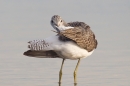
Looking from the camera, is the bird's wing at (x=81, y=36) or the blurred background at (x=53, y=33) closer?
the bird's wing at (x=81, y=36)

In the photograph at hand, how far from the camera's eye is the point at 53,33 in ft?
39.3

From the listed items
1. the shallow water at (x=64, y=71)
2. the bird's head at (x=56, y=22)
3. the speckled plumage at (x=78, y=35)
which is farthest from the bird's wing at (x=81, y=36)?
the shallow water at (x=64, y=71)

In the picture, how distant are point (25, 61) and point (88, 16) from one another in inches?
143

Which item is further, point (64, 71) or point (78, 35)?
point (64, 71)

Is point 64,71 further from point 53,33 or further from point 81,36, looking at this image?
point 53,33

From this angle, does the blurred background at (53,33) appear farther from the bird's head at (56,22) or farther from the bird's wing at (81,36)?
the bird's head at (56,22)

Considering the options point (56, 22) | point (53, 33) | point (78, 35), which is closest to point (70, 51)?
point (78, 35)

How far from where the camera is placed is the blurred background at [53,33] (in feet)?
30.3

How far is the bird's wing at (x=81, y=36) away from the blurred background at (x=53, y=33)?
0.45 m

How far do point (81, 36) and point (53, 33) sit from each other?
2.96 metres

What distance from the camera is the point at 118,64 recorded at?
32.7 ft

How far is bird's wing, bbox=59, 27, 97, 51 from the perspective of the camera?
8675 millimetres

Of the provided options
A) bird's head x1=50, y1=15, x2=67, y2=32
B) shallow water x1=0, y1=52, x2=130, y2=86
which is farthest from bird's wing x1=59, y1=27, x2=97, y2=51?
shallow water x1=0, y1=52, x2=130, y2=86

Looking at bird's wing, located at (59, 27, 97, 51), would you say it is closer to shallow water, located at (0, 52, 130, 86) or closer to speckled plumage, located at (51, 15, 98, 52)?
speckled plumage, located at (51, 15, 98, 52)
